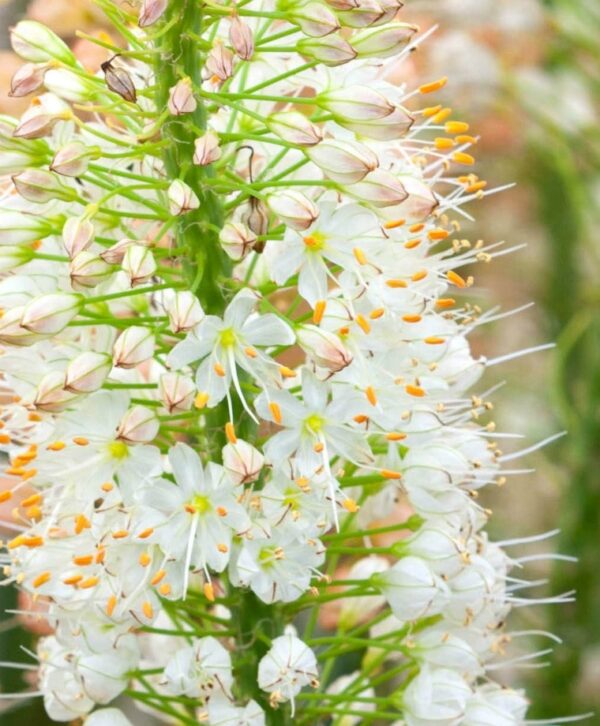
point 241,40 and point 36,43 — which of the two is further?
point 36,43

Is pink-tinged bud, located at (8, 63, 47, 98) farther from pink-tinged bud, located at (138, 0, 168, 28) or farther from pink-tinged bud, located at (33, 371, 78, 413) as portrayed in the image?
pink-tinged bud, located at (33, 371, 78, 413)

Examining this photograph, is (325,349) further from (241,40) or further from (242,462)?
(241,40)

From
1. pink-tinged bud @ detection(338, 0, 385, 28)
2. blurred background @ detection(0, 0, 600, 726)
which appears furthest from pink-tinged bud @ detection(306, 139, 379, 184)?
blurred background @ detection(0, 0, 600, 726)

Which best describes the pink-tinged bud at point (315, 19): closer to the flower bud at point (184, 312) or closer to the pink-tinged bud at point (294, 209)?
the pink-tinged bud at point (294, 209)

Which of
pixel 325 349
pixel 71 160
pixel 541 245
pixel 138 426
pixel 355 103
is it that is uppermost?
pixel 355 103

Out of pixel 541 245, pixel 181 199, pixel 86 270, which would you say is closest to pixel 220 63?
pixel 181 199

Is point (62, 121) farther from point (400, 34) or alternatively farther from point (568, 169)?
point (568, 169)
